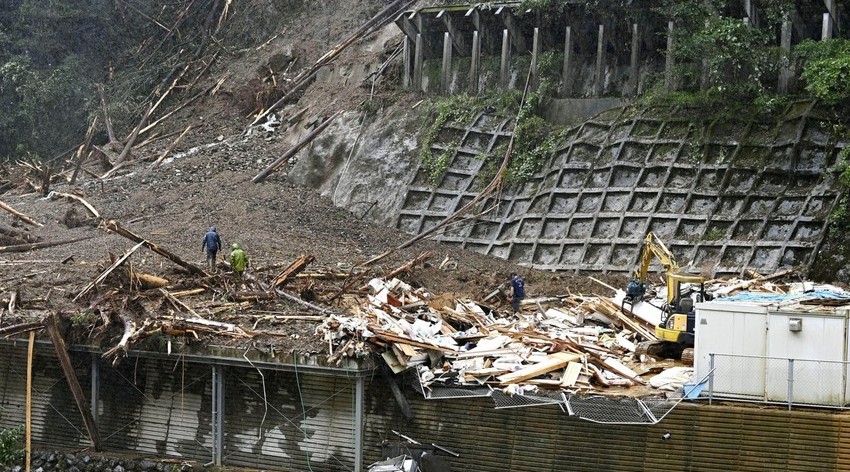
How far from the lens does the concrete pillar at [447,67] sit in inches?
1406

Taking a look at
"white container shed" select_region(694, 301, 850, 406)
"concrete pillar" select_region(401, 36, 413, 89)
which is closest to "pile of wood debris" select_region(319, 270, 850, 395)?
"white container shed" select_region(694, 301, 850, 406)

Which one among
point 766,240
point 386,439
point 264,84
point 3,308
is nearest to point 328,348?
point 386,439

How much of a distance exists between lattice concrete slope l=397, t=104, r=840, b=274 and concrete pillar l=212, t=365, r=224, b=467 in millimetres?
11661

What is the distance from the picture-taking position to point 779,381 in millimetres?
17500

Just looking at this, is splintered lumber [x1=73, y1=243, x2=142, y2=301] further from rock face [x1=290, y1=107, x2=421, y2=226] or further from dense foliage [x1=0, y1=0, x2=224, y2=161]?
dense foliage [x1=0, y1=0, x2=224, y2=161]

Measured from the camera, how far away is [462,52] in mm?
36312

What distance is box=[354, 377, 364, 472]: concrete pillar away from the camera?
18.7m

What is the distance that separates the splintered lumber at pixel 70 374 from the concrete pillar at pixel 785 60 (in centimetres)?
1862

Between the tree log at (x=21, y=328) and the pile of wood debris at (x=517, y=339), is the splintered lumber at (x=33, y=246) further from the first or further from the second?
the pile of wood debris at (x=517, y=339)

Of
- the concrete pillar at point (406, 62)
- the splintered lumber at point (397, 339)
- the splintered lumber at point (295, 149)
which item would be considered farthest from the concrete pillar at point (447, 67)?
the splintered lumber at point (397, 339)

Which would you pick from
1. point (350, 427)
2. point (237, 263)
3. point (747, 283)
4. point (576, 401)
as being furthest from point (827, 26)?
point (350, 427)

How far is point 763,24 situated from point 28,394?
20.8 meters

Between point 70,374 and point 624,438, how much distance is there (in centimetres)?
932

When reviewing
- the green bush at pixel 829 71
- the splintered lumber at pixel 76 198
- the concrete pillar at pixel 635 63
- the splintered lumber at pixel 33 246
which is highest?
the concrete pillar at pixel 635 63
